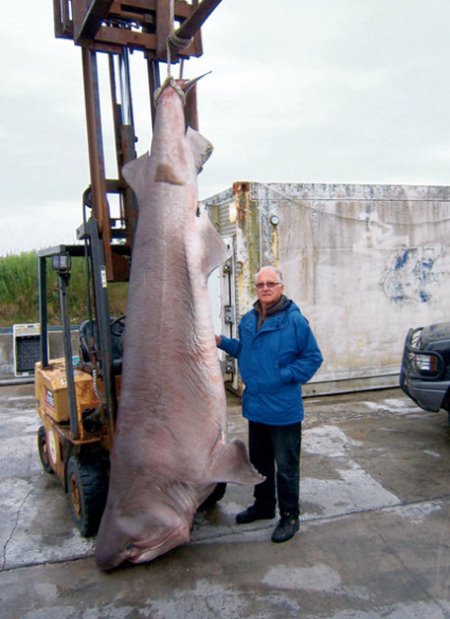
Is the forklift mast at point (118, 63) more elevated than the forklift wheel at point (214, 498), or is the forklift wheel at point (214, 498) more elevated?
the forklift mast at point (118, 63)

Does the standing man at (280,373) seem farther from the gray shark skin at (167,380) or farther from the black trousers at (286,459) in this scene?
the gray shark skin at (167,380)

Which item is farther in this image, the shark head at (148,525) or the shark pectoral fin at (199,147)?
the shark pectoral fin at (199,147)

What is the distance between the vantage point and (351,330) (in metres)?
7.91

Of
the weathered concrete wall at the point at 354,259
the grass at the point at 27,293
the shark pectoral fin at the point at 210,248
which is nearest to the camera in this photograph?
the shark pectoral fin at the point at 210,248

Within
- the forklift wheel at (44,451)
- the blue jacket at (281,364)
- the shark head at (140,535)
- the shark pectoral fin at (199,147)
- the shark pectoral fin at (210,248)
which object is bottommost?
the forklift wheel at (44,451)

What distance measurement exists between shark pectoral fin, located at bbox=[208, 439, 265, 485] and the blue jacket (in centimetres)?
70

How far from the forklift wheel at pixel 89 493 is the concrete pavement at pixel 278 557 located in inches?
5.0

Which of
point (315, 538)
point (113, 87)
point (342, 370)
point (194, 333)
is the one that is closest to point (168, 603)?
point (315, 538)

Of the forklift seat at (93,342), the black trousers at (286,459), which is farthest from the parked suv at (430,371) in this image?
the forklift seat at (93,342)

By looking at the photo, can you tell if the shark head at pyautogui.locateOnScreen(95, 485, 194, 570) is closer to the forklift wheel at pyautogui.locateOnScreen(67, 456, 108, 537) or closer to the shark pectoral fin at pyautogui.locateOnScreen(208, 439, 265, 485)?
the shark pectoral fin at pyautogui.locateOnScreen(208, 439, 265, 485)

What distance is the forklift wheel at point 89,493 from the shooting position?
377cm

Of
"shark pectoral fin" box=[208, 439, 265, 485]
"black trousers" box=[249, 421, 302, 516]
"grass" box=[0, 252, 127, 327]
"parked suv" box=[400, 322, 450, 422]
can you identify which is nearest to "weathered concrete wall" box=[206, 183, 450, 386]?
"parked suv" box=[400, 322, 450, 422]

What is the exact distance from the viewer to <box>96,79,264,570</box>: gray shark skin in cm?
294

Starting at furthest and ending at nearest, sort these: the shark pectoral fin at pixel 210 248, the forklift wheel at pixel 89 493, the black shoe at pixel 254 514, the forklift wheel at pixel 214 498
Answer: the forklift wheel at pixel 214 498, the black shoe at pixel 254 514, the forklift wheel at pixel 89 493, the shark pectoral fin at pixel 210 248
